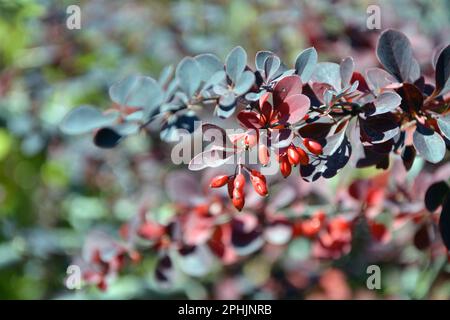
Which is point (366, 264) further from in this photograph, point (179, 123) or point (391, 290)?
point (179, 123)

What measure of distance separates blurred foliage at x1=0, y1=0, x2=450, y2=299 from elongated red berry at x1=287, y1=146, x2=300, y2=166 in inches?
31.5

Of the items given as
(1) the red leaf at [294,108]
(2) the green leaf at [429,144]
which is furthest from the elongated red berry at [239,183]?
(2) the green leaf at [429,144]

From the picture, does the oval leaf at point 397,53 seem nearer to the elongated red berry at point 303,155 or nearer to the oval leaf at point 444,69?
the oval leaf at point 444,69

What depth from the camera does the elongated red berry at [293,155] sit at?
81 centimetres

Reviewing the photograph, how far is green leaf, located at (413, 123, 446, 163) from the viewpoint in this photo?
→ 0.84 metres

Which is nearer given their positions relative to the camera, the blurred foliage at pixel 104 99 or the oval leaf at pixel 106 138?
the oval leaf at pixel 106 138

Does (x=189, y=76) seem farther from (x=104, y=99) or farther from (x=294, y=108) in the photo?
(x=104, y=99)

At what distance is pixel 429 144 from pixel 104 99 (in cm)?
151

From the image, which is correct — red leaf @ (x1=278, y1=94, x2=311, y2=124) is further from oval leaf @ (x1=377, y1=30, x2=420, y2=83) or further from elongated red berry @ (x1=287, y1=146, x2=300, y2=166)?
oval leaf @ (x1=377, y1=30, x2=420, y2=83)

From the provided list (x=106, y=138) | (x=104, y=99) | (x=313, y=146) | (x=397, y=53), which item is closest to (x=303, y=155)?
(x=313, y=146)

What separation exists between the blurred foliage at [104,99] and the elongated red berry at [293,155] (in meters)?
0.80

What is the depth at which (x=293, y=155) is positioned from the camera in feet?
2.66

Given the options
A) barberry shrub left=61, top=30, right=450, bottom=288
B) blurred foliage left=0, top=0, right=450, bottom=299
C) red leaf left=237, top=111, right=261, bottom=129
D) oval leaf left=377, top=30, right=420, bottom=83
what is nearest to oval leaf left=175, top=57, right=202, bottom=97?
barberry shrub left=61, top=30, right=450, bottom=288
